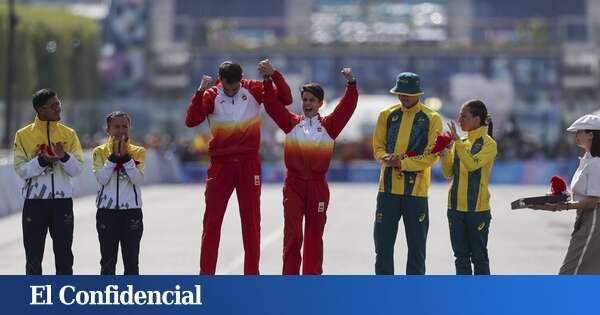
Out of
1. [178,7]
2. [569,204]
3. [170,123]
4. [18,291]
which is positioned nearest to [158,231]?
[569,204]

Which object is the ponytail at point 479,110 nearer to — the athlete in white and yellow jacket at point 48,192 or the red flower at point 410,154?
the red flower at point 410,154

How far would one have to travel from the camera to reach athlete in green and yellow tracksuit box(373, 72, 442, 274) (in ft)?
44.5

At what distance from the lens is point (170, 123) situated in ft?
363

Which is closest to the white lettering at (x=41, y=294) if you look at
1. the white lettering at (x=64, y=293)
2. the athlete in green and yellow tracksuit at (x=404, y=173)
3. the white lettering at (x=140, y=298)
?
the white lettering at (x=64, y=293)

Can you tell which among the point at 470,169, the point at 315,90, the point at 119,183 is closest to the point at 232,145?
the point at 315,90

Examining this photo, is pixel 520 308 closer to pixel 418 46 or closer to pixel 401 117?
pixel 401 117

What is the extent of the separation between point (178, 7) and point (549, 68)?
111 ft

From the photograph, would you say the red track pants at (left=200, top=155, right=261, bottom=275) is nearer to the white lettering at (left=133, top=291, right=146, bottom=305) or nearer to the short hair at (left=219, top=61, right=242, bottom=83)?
the short hair at (left=219, top=61, right=242, bottom=83)

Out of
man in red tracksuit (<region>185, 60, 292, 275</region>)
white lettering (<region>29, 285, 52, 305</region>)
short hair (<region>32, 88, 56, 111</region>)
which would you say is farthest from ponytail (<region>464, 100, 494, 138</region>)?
white lettering (<region>29, 285, 52, 305</region>)

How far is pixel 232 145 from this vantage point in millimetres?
13539

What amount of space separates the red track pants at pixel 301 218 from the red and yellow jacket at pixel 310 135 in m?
0.09

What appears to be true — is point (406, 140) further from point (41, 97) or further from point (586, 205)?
point (41, 97)

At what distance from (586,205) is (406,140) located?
199 centimetres

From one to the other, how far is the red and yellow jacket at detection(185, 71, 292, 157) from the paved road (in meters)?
4.03
